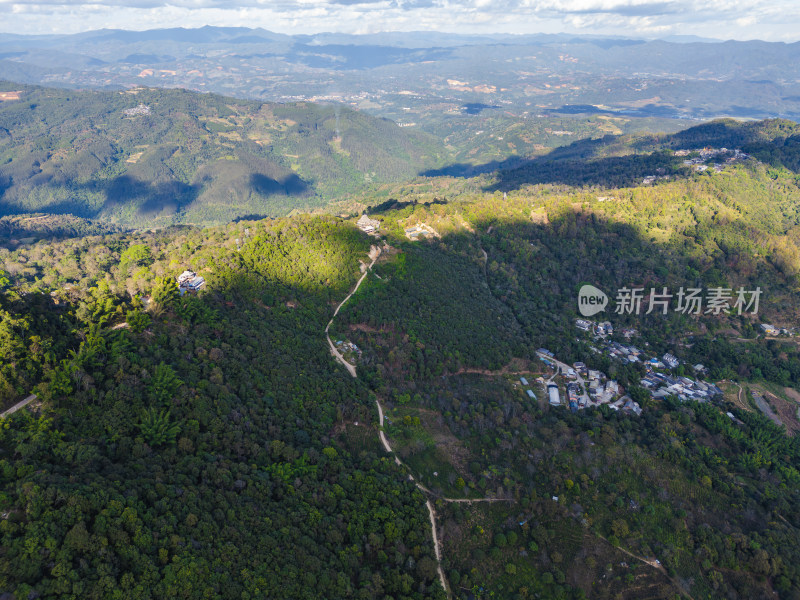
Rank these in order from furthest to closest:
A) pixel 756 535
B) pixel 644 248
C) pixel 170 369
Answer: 1. pixel 644 248
2. pixel 756 535
3. pixel 170 369

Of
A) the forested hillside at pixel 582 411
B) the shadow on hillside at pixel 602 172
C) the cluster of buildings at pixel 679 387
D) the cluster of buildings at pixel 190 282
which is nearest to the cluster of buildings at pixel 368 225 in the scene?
the forested hillside at pixel 582 411

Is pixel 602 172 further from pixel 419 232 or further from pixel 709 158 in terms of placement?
pixel 419 232

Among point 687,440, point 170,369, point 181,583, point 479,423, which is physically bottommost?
point 687,440

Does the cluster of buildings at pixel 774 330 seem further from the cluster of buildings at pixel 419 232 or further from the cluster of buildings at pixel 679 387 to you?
the cluster of buildings at pixel 419 232

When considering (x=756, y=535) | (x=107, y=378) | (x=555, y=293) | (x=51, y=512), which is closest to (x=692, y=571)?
(x=756, y=535)

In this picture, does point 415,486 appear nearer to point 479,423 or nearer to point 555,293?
point 479,423

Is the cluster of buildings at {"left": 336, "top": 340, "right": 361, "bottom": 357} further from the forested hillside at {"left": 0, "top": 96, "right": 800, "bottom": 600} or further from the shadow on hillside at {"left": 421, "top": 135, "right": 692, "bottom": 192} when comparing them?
the shadow on hillside at {"left": 421, "top": 135, "right": 692, "bottom": 192}

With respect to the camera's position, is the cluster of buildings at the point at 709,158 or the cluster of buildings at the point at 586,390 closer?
the cluster of buildings at the point at 586,390

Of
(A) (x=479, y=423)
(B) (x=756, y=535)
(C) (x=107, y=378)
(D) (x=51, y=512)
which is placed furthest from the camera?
(A) (x=479, y=423)

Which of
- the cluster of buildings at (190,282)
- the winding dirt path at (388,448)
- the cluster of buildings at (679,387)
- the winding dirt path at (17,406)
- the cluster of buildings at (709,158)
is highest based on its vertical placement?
the cluster of buildings at (709,158)

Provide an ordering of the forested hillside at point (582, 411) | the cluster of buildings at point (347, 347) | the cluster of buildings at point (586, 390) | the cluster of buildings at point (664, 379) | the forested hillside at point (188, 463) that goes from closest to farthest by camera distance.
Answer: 1. the forested hillside at point (188, 463)
2. the forested hillside at point (582, 411)
3. the cluster of buildings at point (347, 347)
4. the cluster of buildings at point (586, 390)
5. the cluster of buildings at point (664, 379)
